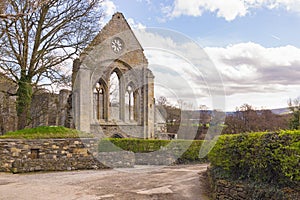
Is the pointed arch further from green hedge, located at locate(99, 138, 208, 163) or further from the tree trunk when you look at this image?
the tree trunk

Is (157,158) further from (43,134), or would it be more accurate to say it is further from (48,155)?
(43,134)

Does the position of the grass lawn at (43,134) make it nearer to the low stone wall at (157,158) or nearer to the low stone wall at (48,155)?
the low stone wall at (48,155)

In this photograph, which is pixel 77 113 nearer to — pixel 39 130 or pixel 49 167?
pixel 39 130

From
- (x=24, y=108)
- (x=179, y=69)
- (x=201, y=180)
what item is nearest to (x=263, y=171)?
(x=201, y=180)

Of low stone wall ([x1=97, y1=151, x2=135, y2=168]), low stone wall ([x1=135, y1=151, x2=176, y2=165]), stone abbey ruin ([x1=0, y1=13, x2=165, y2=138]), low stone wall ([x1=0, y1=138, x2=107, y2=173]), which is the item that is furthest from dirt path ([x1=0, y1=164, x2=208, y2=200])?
stone abbey ruin ([x1=0, y1=13, x2=165, y2=138])

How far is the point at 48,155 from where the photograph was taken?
1187 cm

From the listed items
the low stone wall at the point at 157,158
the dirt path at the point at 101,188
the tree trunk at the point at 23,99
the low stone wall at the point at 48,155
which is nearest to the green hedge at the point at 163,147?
the low stone wall at the point at 157,158

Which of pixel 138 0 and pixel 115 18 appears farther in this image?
pixel 115 18

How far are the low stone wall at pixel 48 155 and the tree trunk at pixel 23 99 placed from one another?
3.64 metres

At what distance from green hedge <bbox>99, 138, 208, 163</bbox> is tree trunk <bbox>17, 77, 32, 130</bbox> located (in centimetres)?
393

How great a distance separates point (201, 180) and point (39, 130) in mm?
7267

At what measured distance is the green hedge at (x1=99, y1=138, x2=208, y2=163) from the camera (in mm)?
15688

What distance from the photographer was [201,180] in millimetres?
8844

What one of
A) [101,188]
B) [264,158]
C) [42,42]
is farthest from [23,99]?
[264,158]
